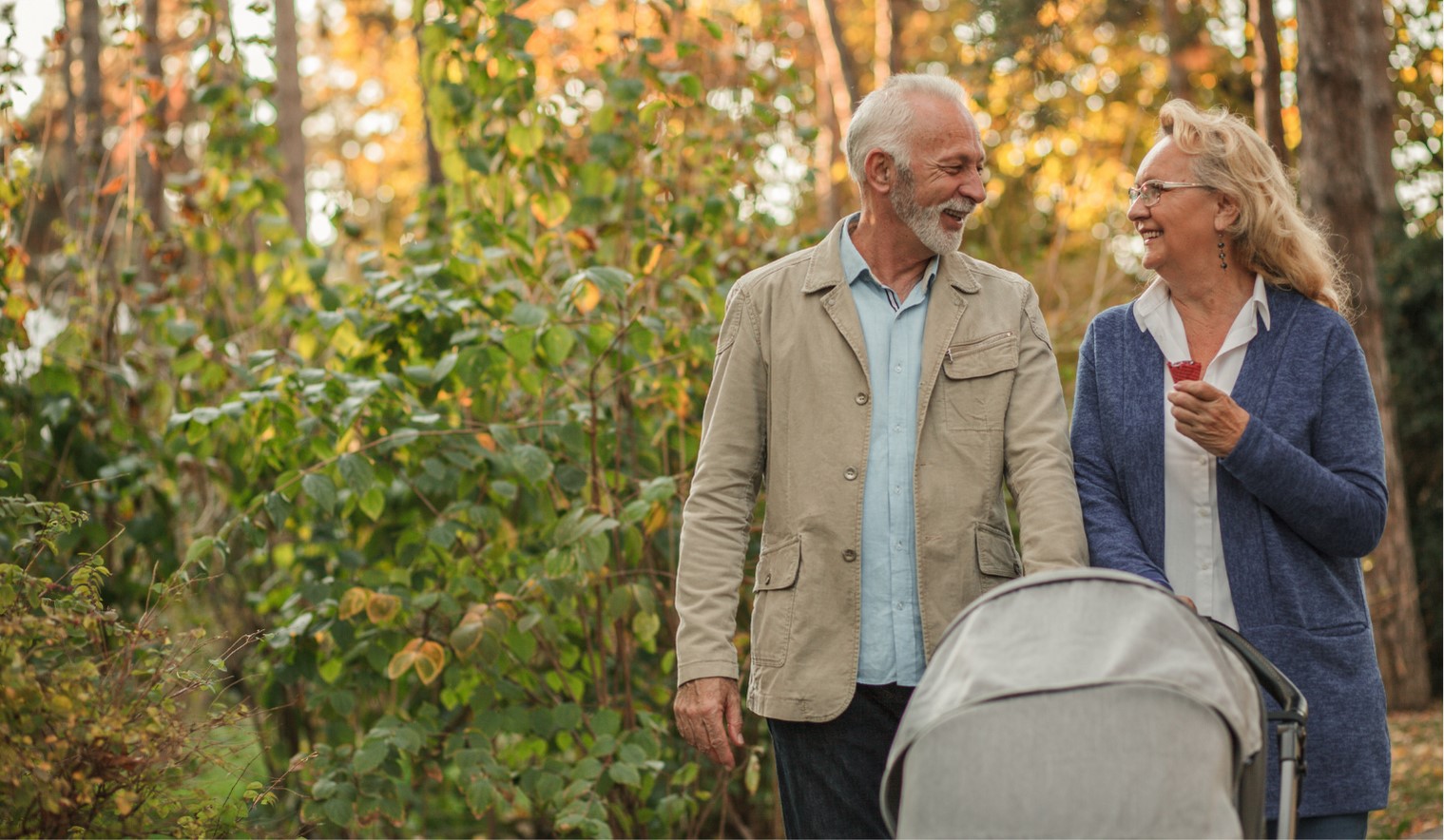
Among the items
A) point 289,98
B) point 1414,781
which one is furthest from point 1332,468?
point 289,98

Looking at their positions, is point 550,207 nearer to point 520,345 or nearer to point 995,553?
point 520,345

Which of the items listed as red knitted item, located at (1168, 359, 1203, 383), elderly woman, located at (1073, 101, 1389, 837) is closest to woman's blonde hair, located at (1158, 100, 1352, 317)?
elderly woman, located at (1073, 101, 1389, 837)

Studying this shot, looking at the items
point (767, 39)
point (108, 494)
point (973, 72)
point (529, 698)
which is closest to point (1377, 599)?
point (767, 39)

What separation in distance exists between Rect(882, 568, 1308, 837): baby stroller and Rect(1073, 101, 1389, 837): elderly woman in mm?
387

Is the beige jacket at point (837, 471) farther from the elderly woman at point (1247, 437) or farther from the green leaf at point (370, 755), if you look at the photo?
the green leaf at point (370, 755)

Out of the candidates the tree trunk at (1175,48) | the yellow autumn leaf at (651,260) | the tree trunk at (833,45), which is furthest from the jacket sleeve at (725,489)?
the tree trunk at (1175,48)

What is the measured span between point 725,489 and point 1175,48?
43.8 feet

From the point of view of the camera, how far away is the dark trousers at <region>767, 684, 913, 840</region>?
2.75 m

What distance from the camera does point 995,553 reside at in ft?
9.07

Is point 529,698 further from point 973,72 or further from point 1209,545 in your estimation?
point 973,72

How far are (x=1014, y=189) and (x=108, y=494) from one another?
37.3 ft

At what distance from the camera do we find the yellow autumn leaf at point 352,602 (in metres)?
4.04

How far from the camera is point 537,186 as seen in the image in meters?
4.98

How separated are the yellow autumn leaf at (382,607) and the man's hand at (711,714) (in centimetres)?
152
